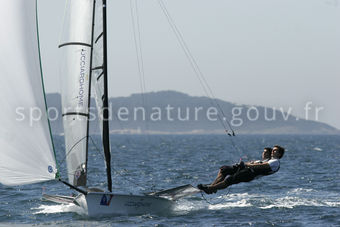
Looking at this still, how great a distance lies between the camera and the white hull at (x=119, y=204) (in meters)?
16.3

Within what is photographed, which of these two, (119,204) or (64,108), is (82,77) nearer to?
(64,108)

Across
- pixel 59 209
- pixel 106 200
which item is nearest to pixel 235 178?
pixel 106 200

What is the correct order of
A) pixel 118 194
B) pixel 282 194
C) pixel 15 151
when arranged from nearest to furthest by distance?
pixel 15 151 < pixel 118 194 < pixel 282 194

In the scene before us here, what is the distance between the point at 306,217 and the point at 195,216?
2.91 m

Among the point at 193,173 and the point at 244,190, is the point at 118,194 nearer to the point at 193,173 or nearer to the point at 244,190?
the point at 244,190

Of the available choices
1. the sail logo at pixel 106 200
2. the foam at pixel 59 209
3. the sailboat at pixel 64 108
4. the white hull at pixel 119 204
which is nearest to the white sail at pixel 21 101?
the sailboat at pixel 64 108

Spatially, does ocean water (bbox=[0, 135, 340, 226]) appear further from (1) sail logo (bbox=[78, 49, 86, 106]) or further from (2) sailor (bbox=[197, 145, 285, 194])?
(1) sail logo (bbox=[78, 49, 86, 106])

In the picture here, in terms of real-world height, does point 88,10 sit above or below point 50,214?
above

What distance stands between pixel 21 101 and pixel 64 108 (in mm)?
2299

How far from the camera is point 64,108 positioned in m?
16.9

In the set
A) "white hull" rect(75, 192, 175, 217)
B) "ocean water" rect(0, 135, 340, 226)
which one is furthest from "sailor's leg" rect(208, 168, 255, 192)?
"white hull" rect(75, 192, 175, 217)

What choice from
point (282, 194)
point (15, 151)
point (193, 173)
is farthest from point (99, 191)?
point (193, 173)

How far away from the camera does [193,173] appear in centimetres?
3098

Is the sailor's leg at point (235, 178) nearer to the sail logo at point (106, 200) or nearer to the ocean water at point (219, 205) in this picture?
the ocean water at point (219, 205)
